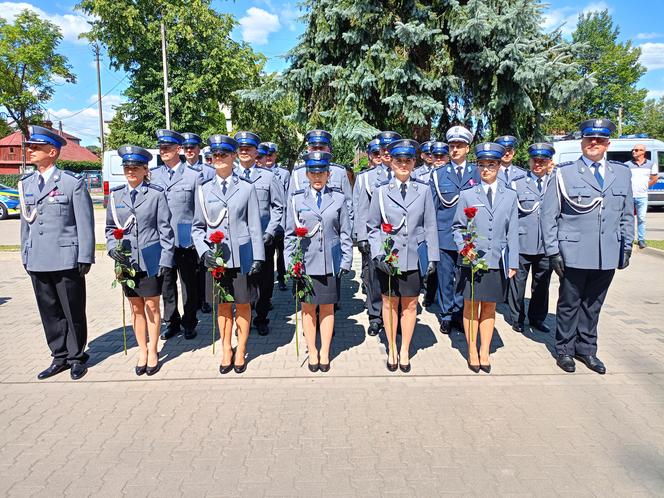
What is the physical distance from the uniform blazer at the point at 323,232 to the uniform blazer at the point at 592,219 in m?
1.88

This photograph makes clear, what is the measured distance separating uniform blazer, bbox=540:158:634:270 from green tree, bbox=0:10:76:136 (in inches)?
1335

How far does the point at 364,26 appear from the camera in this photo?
10.4 meters

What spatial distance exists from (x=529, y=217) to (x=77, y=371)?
4.85m

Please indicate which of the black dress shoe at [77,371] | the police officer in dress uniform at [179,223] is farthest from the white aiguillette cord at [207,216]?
the black dress shoe at [77,371]

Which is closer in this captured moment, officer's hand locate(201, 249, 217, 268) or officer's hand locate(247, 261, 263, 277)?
officer's hand locate(201, 249, 217, 268)

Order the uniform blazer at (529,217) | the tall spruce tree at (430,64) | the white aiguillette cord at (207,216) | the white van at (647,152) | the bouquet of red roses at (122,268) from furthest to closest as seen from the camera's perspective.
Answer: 1. the white van at (647,152)
2. the tall spruce tree at (430,64)
3. the uniform blazer at (529,217)
4. the white aiguillette cord at (207,216)
5. the bouquet of red roses at (122,268)

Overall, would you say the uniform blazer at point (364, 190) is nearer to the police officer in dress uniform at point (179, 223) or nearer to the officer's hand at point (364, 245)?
the officer's hand at point (364, 245)

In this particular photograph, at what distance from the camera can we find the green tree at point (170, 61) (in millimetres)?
24797

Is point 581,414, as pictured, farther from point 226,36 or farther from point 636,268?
point 226,36

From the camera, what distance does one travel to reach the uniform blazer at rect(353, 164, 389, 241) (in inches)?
186

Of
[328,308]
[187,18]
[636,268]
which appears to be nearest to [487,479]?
[328,308]

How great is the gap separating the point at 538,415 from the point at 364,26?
901 centimetres

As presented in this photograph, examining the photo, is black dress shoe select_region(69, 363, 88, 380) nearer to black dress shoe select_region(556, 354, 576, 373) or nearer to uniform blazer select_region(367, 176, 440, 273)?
uniform blazer select_region(367, 176, 440, 273)

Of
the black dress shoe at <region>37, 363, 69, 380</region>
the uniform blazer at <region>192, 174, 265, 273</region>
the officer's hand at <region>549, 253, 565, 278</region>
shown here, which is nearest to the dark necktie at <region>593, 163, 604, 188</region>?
the officer's hand at <region>549, 253, 565, 278</region>
